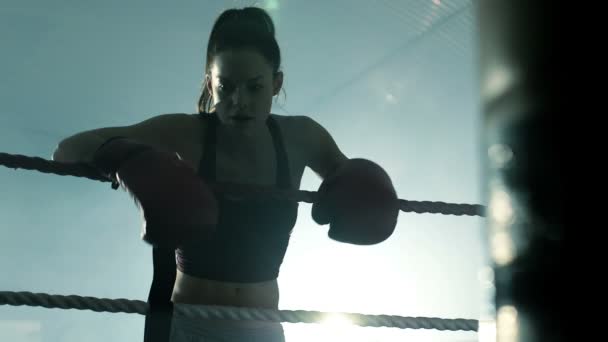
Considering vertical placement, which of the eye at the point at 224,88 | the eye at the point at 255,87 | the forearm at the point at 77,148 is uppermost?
the eye at the point at 255,87

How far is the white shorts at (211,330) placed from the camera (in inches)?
31.3

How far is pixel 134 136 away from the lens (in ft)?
2.80

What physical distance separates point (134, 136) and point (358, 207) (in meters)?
0.44

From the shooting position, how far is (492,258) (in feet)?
0.51

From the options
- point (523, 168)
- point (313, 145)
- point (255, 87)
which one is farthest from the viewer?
point (313, 145)

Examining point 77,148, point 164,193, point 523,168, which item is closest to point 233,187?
point 164,193

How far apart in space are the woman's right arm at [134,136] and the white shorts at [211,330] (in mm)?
306

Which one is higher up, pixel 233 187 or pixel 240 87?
pixel 240 87

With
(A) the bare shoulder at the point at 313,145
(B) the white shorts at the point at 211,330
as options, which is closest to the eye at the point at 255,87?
(A) the bare shoulder at the point at 313,145

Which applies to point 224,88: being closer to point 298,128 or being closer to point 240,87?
point 240,87

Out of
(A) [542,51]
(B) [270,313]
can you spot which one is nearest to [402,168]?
(B) [270,313]

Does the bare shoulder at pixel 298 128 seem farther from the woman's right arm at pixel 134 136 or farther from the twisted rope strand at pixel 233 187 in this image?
the twisted rope strand at pixel 233 187

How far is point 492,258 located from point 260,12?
963 mm

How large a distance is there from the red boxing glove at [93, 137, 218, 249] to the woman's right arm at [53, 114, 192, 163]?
0.13 m
